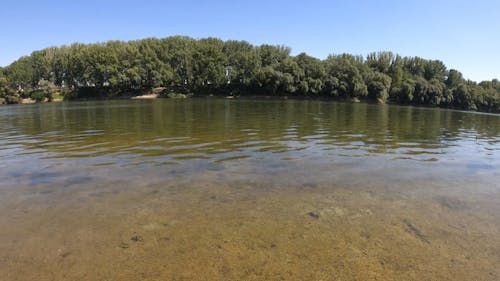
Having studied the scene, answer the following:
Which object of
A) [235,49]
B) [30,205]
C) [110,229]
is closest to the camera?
[110,229]

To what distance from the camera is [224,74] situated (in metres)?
110

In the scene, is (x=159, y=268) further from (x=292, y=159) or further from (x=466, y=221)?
→ (x=292, y=159)

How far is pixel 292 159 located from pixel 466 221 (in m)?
6.11

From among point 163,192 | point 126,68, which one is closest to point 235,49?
point 126,68

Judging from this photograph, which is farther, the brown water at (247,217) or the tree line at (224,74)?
the tree line at (224,74)

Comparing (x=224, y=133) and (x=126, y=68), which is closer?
(x=224, y=133)

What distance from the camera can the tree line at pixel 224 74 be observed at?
96.4 meters

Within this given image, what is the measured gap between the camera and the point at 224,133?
18156 millimetres

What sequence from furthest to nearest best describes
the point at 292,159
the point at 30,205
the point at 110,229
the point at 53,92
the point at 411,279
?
1. the point at 53,92
2. the point at 292,159
3. the point at 30,205
4. the point at 110,229
5. the point at 411,279

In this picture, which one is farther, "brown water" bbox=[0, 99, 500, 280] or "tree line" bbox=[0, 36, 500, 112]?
"tree line" bbox=[0, 36, 500, 112]

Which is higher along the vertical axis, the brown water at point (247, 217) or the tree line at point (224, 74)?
the tree line at point (224, 74)

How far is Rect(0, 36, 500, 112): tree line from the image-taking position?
96438 millimetres

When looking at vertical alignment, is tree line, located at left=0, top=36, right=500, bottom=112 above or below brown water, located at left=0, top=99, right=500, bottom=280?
above

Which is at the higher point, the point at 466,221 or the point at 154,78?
the point at 154,78
